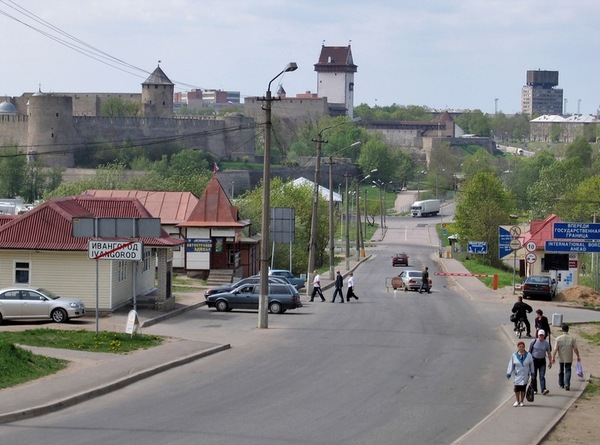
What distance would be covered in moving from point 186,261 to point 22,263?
62.6 feet

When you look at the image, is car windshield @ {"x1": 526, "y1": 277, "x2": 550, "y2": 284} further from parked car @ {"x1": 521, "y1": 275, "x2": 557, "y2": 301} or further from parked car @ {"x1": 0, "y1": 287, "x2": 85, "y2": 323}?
parked car @ {"x1": 0, "y1": 287, "x2": 85, "y2": 323}

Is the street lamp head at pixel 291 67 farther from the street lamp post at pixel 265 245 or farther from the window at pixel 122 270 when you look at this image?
the window at pixel 122 270

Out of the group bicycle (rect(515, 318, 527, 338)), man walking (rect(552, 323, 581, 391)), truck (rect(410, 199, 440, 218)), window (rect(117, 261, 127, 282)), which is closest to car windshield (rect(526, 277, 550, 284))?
bicycle (rect(515, 318, 527, 338))

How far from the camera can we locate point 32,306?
3116 cm

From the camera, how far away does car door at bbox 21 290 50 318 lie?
1225 inches

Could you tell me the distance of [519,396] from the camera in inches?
755

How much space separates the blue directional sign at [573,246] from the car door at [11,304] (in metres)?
24.0

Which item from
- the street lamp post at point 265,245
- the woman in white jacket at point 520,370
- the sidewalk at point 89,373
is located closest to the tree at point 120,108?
the street lamp post at point 265,245

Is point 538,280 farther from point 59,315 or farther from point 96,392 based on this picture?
point 96,392

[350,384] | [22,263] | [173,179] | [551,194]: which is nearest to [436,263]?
[173,179]

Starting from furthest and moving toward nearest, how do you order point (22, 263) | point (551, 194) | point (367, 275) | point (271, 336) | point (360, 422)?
point (551, 194) → point (367, 275) → point (22, 263) → point (271, 336) → point (360, 422)

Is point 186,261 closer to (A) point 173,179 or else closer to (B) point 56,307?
(B) point 56,307

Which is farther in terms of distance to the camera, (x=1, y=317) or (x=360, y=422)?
(x=1, y=317)

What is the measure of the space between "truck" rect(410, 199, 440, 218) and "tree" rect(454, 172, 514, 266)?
52.6 meters
